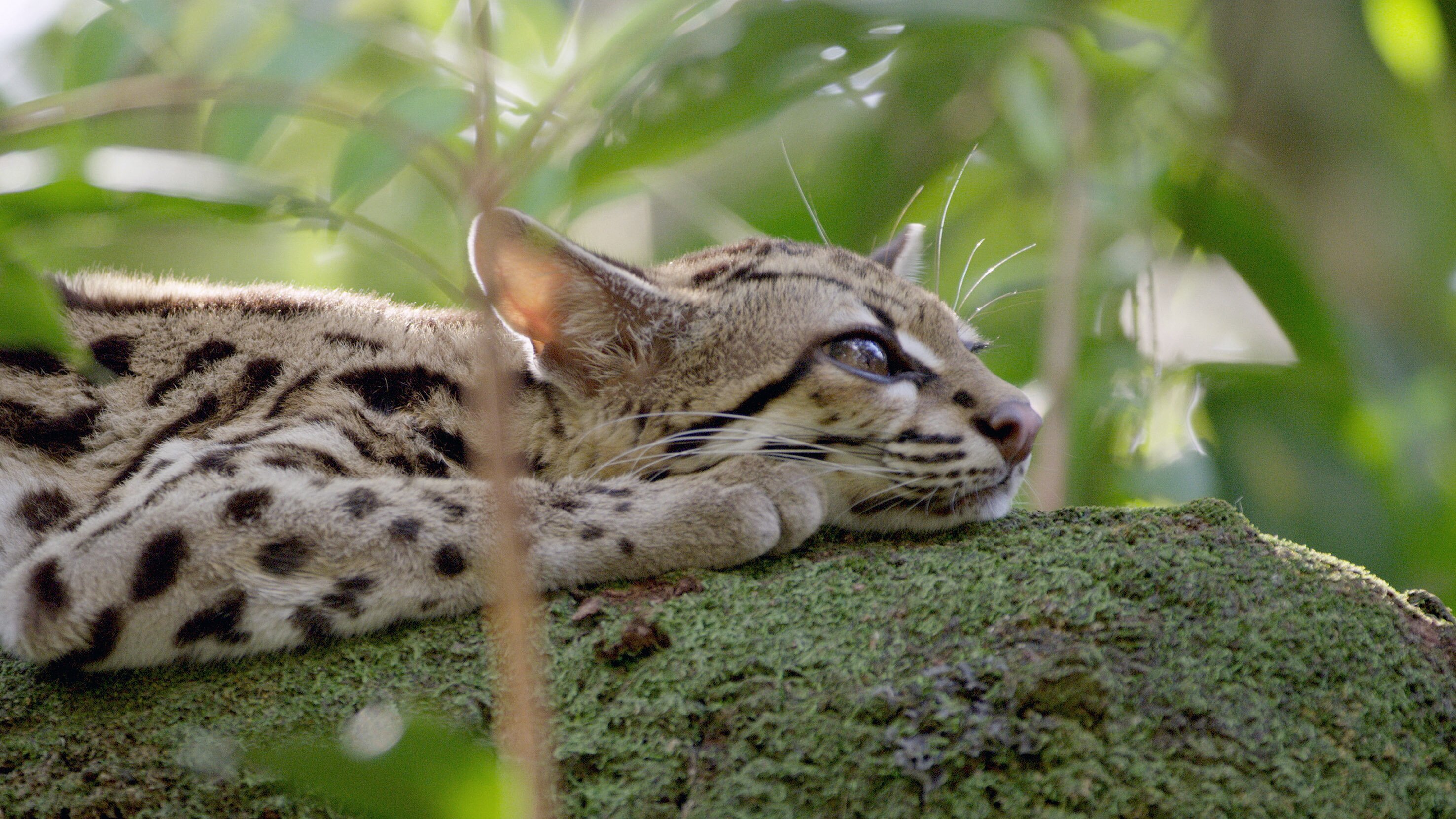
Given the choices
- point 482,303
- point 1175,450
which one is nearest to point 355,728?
point 482,303

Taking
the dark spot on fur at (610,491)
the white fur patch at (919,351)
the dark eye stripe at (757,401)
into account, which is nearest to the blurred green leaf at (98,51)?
the dark spot on fur at (610,491)

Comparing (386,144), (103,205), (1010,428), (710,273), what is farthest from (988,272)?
(103,205)

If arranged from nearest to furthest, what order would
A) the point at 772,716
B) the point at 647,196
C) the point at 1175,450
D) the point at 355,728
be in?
the point at 772,716 < the point at 355,728 < the point at 1175,450 < the point at 647,196

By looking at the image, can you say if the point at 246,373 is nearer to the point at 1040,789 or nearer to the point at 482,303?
the point at 482,303

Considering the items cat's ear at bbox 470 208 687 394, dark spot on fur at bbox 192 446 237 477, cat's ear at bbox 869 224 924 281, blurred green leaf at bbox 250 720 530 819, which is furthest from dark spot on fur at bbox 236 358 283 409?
blurred green leaf at bbox 250 720 530 819

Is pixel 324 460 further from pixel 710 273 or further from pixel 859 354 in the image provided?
pixel 859 354

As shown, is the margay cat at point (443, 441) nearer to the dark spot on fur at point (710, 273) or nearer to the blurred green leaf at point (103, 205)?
the dark spot on fur at point (710, 273)
